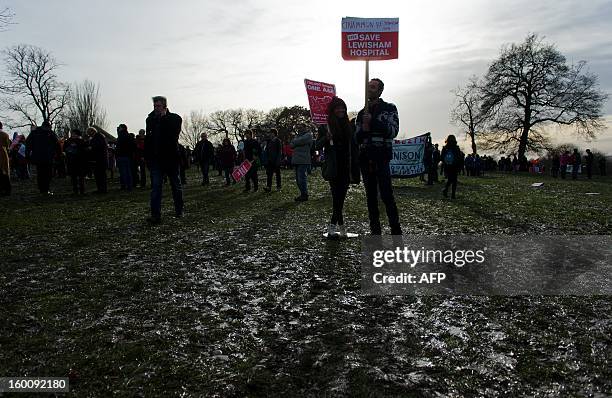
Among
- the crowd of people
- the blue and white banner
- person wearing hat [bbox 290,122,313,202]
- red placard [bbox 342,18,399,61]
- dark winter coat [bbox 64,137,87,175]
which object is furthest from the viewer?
the blue and white banner

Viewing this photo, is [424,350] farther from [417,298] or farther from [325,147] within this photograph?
[325,147]

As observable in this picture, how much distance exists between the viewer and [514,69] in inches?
1849

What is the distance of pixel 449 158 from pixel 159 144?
26.4 feet

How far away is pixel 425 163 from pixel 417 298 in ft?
52.4

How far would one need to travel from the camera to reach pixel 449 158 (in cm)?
1283

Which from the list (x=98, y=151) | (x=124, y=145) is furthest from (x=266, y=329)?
(x=124, y=145)

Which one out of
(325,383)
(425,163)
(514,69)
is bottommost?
(325,383)

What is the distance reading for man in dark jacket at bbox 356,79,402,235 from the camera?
5.59 meters

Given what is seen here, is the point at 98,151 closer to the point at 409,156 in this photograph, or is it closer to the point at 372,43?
the point at 372,43

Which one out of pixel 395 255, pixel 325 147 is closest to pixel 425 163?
pixel 325 147

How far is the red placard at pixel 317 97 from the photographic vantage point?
1446cm

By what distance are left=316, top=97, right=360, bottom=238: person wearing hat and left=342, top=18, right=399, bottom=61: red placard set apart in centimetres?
364

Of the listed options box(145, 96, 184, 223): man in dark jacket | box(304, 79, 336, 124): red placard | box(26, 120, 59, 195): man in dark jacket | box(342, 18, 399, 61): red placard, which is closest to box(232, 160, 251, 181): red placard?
box(304, 79, 336, 124): red placard

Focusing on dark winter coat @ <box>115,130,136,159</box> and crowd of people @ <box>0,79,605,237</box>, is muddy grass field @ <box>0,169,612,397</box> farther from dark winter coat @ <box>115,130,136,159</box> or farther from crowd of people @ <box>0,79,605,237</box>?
dark winter coat @ <box>115,130,136,159</box>
